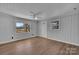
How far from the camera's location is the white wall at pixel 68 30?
4.29 meters

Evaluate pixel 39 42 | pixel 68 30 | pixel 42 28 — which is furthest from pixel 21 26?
pixel 68 30

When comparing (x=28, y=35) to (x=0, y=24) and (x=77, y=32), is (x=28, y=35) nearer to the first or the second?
(x=0, y=24)

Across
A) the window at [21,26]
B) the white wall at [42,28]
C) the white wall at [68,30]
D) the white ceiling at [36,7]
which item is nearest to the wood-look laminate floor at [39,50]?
the white wall at [68,30]

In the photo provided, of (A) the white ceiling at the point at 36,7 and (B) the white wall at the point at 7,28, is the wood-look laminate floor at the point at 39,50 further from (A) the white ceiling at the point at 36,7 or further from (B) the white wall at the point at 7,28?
(A) the white ceiling at the point at 36,7

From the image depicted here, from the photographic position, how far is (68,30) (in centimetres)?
472

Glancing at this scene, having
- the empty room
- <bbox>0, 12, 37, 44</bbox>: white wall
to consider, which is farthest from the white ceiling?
<bbox>0, 12, 37, 44</bbox>: white wall

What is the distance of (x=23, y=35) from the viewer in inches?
249

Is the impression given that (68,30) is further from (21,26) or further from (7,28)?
(7,28)

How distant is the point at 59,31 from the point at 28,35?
9.39ft

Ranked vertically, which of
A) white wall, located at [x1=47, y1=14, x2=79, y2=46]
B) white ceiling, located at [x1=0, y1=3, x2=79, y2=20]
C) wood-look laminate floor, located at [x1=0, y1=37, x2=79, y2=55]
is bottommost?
wood-look laminate floor, located at [x1=0, y1=37, x2=79, y2=55]

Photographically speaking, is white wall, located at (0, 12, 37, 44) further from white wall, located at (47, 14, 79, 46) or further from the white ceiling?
white wall, located at (47, 14, 79, 46)

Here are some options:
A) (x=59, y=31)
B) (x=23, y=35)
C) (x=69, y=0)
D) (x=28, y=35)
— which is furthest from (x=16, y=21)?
(x=69, y=0)

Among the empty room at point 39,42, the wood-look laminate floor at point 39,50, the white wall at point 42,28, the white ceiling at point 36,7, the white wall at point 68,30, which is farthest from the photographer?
the white wall at point 42,28

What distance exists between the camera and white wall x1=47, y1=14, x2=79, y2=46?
429cm
